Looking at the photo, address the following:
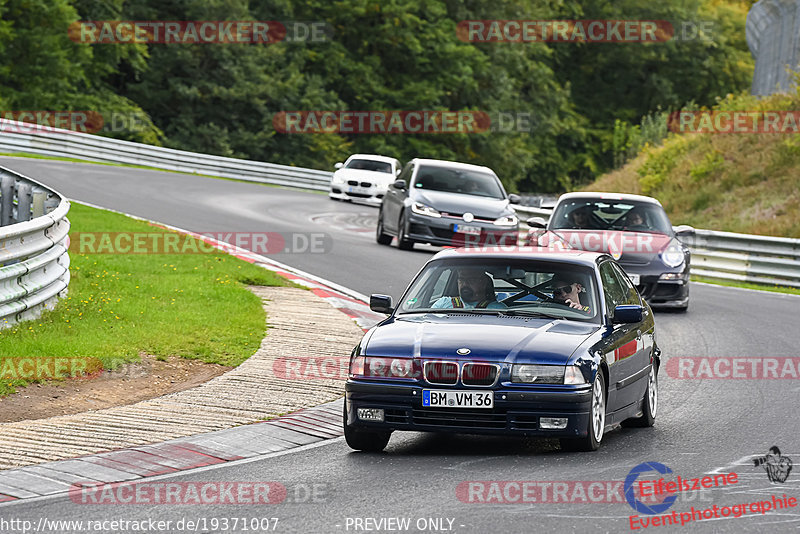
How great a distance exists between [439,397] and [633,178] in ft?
104

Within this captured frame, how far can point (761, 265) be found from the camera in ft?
81.8

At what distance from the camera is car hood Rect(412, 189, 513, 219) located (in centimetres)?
2395

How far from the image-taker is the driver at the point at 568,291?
984 cm

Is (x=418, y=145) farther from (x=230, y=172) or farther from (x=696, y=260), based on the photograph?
(x=696, y=260)

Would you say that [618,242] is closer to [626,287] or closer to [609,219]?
[609,219]

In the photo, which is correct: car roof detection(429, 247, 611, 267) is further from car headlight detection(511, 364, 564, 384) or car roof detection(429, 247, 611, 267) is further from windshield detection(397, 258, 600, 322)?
car headlight detection(511, 364, 564, 384)

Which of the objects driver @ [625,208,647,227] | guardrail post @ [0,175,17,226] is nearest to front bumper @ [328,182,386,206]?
driver @ [625,208,647,227]

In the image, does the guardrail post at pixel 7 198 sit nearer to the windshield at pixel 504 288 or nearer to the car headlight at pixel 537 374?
the windshield at pixel 504 288

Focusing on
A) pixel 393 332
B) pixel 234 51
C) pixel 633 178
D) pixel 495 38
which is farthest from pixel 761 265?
pixel 495 38

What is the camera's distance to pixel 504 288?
9984 millimetres

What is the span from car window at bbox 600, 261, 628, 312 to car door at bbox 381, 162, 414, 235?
13.8 metres

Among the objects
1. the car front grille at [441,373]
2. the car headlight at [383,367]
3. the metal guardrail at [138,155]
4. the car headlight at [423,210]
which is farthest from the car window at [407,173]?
the metal guardrail at [138,155]

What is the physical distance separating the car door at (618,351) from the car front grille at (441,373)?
1142 millimetres

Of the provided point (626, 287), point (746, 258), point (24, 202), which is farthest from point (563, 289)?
point (746, 258)
